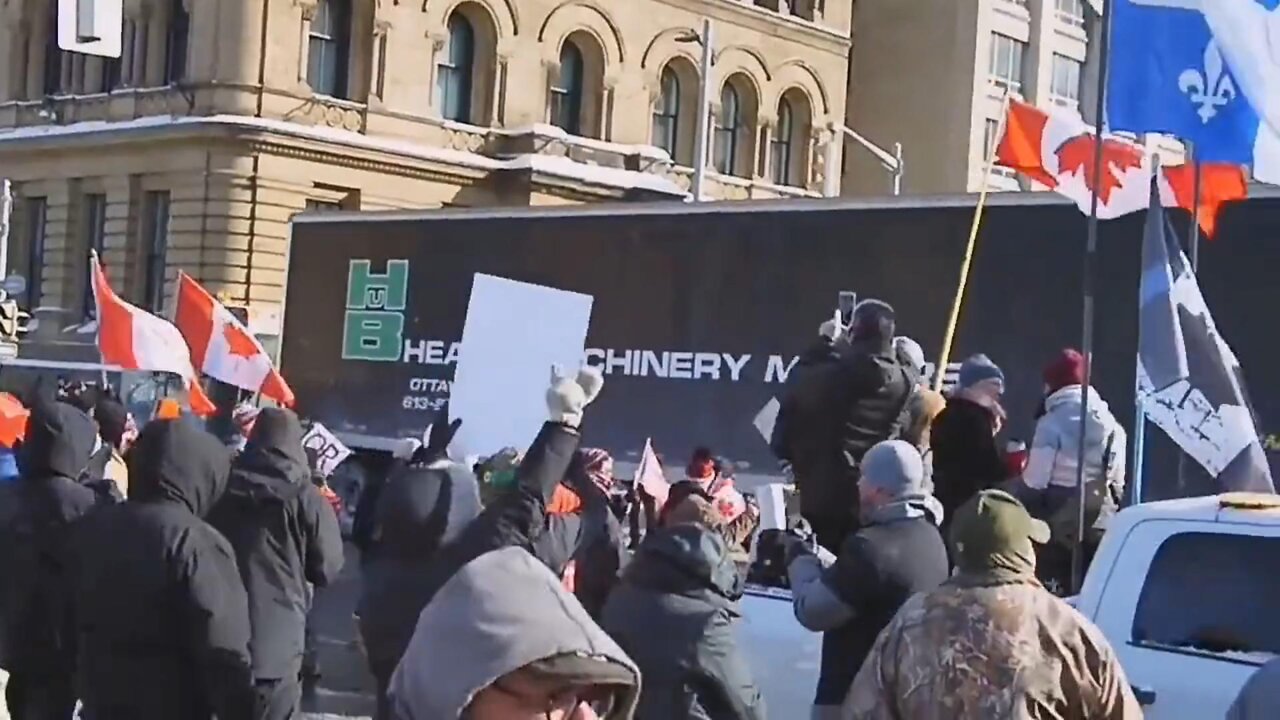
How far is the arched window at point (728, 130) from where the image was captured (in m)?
49.7

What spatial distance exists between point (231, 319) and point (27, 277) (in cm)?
3186

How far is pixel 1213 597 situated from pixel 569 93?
135ft

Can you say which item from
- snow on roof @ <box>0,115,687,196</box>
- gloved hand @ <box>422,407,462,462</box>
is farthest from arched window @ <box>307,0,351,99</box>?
gloved hand @ <box>422,407,462,462</box>

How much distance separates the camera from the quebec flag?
27.6 ft

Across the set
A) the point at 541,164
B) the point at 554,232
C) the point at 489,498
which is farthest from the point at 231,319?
the point at 541,164

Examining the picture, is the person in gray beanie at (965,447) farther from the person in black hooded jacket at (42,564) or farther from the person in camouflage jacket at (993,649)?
the person in black hooded jacket at (42,564)

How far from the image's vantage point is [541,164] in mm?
42906

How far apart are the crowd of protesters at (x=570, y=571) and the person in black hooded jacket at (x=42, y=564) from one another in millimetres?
11

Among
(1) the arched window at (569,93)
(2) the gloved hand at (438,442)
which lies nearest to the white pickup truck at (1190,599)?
(2) the gloved hand at (438,442)

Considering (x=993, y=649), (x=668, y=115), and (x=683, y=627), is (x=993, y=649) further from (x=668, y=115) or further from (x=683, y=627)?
(x=668, y=115)

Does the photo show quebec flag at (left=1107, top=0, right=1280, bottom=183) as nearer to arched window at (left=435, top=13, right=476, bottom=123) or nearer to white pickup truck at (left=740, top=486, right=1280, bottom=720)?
white pickup truck at (left=740, top=486, right=1280, bottom=720)

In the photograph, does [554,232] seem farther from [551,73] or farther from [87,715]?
[551,73]

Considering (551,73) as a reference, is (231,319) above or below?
below

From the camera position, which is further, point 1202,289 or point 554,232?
point 554,232
